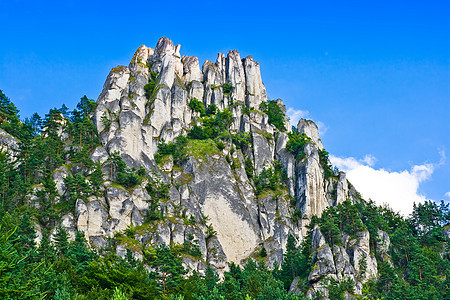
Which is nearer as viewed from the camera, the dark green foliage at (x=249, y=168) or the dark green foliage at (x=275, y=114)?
the dark green foliage at (x=249, y=168)

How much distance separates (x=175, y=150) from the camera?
281ft

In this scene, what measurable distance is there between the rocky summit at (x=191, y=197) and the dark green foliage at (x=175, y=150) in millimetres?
210

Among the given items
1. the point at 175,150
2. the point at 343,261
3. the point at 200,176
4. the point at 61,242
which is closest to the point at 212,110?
the point at 175,150

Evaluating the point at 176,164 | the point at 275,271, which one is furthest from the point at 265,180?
the point at 275,271

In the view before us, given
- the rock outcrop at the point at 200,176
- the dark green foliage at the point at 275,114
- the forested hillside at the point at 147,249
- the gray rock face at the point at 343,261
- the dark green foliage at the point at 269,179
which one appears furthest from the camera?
the dark green foliage at the point at 275,114

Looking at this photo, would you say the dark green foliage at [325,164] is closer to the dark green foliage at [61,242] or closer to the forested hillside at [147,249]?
the forested hillside at [147,249]

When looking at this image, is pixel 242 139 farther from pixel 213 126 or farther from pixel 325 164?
pixel 325 164

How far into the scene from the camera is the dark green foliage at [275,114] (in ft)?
343

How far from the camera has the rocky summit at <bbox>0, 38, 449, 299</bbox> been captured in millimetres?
60312

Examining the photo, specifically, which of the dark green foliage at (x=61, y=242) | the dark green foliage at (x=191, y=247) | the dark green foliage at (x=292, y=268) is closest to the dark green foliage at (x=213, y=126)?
the dark green foliage at (x=191, y=247)

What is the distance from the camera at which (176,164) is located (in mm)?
84938

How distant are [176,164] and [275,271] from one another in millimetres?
28668

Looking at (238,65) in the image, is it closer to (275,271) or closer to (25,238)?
(275,271)

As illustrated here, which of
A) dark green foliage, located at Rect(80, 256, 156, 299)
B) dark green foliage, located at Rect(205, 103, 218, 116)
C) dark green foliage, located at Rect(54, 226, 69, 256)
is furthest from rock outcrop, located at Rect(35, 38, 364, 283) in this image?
dark green foliage, located at Rect(80, 256, 156, 299)
